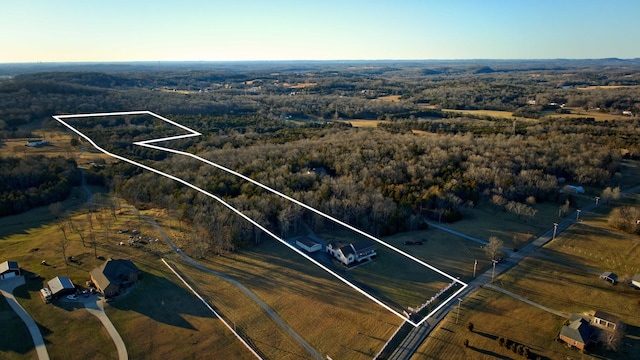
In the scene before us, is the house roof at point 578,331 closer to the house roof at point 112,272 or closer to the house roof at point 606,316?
the house roof at point 606,316

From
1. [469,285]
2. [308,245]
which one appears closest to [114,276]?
[308,245]

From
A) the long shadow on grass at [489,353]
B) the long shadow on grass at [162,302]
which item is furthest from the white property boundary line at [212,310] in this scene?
the long shadow on grass at [489,353]

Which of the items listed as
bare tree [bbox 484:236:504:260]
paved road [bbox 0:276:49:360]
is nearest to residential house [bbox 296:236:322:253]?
bare tree [bbox 484:236:504:260]

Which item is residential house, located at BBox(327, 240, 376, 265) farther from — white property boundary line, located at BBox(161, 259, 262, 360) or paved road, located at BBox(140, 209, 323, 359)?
white property boundary line, located at BBox(161, 259, 262, 360)

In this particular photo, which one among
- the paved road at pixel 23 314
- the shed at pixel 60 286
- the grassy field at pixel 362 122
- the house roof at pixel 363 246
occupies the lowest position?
the paved road at pixel 23 314

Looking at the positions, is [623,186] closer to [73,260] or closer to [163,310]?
[163,310]

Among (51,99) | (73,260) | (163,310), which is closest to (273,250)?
(163,310)
